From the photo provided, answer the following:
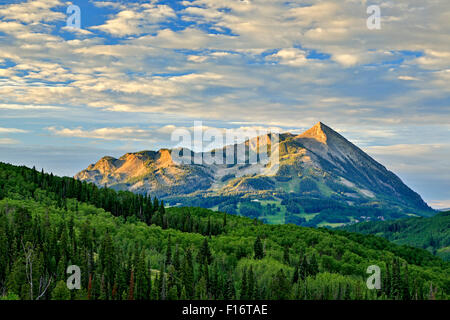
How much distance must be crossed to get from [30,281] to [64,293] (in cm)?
2126
